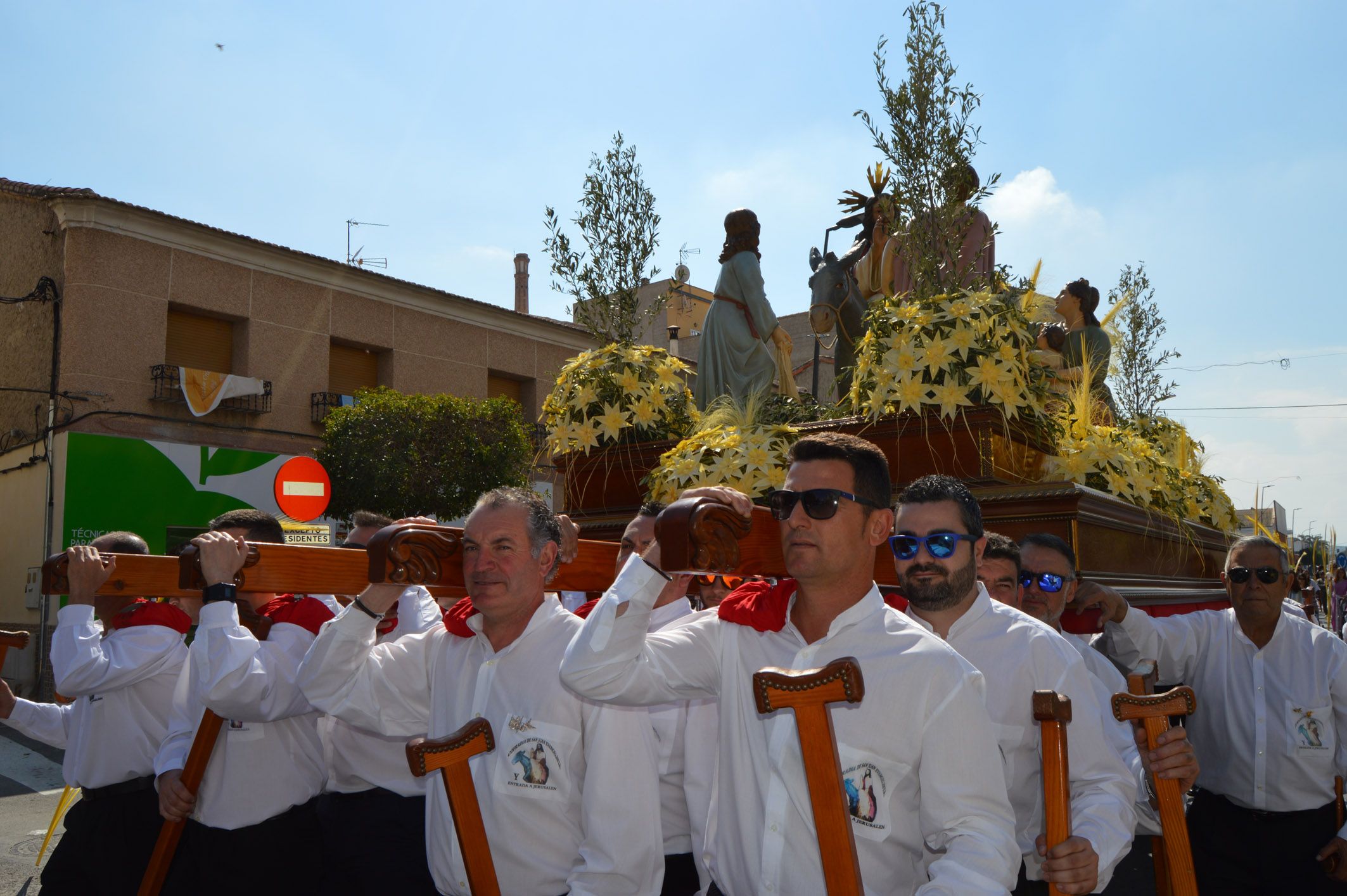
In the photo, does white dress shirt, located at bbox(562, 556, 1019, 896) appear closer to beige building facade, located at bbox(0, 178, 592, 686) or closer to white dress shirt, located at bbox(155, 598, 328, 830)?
white dress shirt, located at bbox(155, 598, 328, 830)

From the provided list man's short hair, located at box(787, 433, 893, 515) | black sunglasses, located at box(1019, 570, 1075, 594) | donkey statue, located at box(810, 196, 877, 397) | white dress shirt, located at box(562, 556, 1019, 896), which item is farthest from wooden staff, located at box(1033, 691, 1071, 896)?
donkey statue, located at box(810, 196, 877, 397)

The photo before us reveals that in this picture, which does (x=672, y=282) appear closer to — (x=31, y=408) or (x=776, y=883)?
(x=776, y=883)

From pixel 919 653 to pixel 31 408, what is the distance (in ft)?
67.2

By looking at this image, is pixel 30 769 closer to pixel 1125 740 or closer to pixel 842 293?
pixel 842 293

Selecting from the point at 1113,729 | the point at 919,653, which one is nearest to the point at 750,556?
the point at 919,653

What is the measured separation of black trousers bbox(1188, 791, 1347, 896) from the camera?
403 centimetres

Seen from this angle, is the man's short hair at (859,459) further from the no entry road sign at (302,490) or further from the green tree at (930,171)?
the no entry road sign at (302,490)

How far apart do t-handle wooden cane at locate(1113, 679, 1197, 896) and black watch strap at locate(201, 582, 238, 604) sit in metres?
2.38

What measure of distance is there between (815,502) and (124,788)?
10.3ft

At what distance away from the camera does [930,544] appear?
287 cm

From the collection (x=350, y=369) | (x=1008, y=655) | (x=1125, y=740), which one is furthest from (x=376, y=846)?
(x=350, y=369)

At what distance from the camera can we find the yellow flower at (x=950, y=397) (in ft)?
15.5

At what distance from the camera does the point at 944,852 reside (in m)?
2.16

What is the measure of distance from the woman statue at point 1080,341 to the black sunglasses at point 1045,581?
2315 mm
